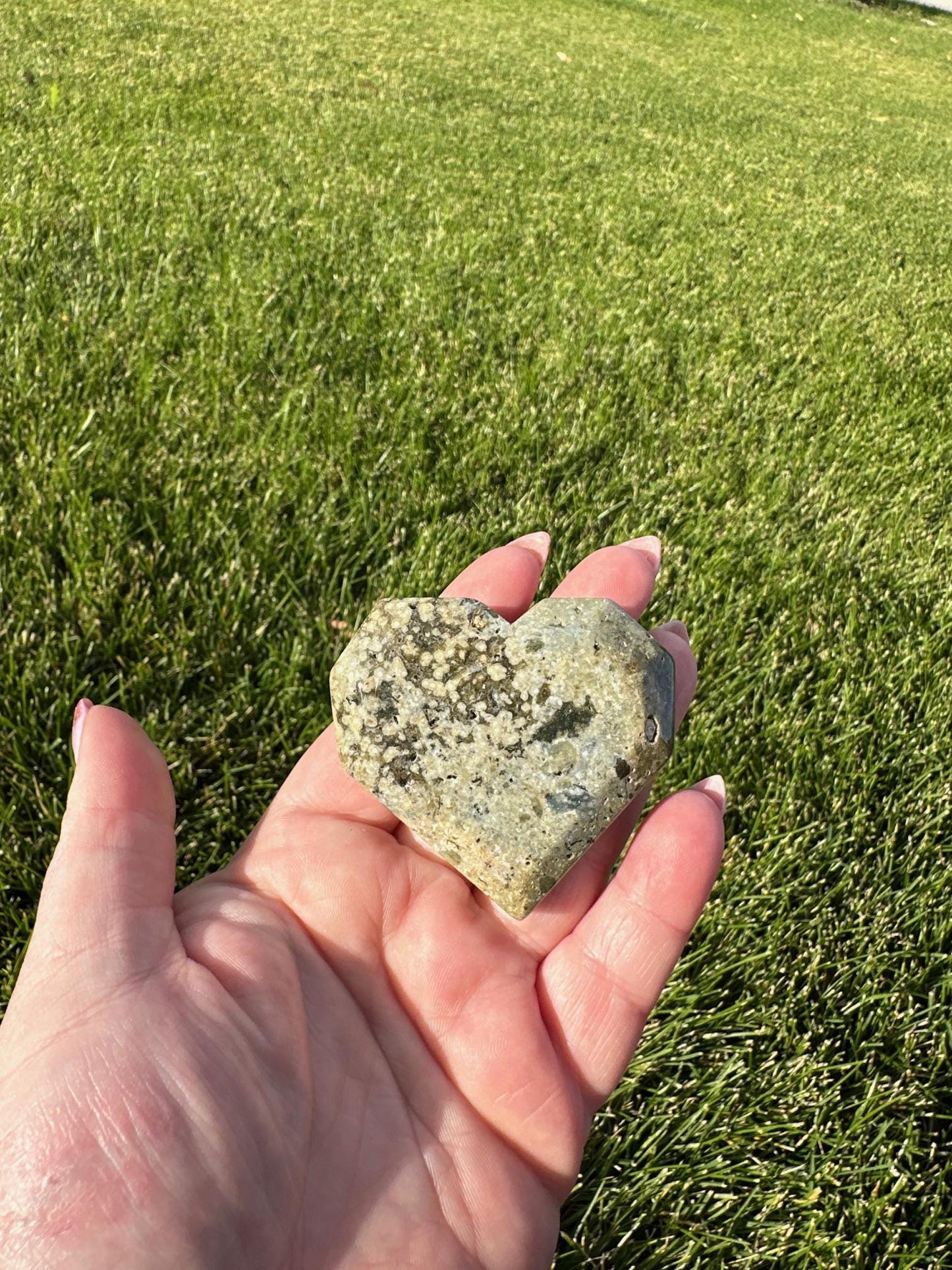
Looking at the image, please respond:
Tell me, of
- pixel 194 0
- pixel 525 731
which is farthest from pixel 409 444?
pixel 194 0

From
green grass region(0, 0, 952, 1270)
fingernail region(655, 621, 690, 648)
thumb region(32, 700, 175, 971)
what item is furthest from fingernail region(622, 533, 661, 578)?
thumb region(32, 700, 175, 971)

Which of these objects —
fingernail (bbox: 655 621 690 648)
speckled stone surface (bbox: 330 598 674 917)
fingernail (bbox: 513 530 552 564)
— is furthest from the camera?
fingernail (bbox: 513 530 552 564)

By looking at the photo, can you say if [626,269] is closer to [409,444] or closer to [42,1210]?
[409,444]

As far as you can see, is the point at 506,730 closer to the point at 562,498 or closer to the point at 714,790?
the point at 714,790

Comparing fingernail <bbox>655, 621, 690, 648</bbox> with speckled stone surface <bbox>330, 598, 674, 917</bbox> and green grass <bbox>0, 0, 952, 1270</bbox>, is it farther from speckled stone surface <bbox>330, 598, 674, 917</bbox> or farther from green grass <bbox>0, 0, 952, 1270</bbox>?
green grass <bbox>0, 0, 952, 1270</bbox>

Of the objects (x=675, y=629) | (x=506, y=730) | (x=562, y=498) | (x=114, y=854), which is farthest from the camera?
(x=562, y=498)

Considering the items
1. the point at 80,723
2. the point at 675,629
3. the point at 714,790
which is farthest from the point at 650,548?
the point at 80,723
